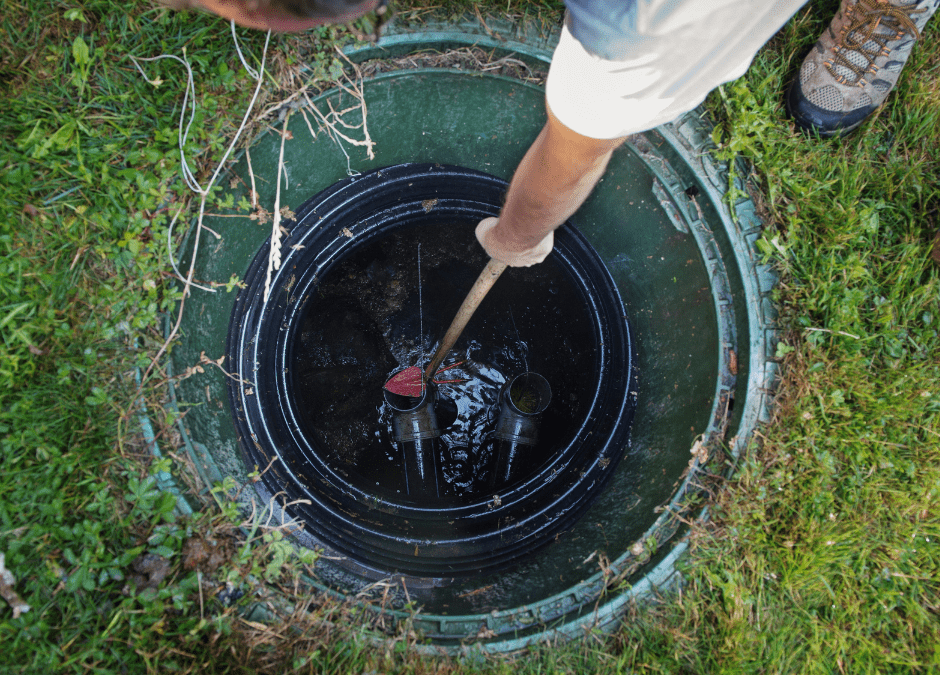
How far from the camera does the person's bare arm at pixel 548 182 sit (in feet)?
2.78

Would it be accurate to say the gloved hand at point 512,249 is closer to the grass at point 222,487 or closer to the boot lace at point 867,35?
the grass at point 222,487

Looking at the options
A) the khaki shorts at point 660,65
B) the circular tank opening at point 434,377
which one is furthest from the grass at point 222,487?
the khaki shorts at point 660,65

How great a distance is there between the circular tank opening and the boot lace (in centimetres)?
113

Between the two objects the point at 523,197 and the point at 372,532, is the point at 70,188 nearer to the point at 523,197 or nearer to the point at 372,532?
the point at 523,197

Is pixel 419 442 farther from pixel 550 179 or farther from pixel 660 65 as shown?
pixel 660 65

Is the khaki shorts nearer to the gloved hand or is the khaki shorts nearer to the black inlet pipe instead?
the gloved hand

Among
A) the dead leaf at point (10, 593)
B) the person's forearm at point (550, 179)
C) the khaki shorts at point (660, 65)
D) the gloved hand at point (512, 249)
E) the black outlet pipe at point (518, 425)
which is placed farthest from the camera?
the black outlet pipe at point (518, 425)

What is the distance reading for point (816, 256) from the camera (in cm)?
182

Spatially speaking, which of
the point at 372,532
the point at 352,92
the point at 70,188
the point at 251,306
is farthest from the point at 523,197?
the point at 372,532

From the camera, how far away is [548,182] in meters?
0.94

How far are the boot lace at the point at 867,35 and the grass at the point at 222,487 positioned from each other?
0.25 m

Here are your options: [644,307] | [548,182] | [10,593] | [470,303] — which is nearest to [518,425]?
[644,307]

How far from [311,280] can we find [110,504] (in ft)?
4.30

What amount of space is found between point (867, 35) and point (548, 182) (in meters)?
1.74
